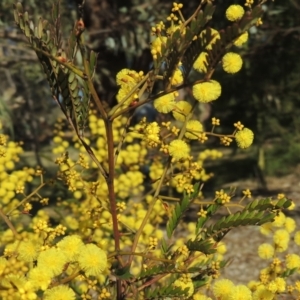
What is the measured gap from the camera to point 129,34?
7332mm

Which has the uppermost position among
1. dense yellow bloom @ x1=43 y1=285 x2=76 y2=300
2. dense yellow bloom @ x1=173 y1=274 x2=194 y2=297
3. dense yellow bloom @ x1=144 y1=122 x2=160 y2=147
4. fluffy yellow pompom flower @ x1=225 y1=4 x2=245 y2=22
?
fluffy yellow pompom flower @ x1=225 y1=4 x2=245 y2=22

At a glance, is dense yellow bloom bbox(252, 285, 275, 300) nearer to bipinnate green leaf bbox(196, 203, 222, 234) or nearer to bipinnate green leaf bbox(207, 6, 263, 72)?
bipinnate green leaf bbox(196, 203, 222, 234)

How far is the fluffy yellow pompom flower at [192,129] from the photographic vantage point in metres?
1.93

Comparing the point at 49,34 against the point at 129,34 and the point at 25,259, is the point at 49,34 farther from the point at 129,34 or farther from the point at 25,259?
the point at 129,34

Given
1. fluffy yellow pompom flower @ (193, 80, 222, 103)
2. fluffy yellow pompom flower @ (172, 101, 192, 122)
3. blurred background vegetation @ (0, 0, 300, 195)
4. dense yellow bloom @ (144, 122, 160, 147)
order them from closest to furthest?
fluffy yellow pompom flower @ (193, 80, 222, 103) → dense yellow bloom @ (144, 122, 160, 147) → fluffy yellow pompom flower @ (172, 101, 192, 122) → blurred background vegetation @ (0, 0, 300, 195)

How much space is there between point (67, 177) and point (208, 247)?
0.69 metres

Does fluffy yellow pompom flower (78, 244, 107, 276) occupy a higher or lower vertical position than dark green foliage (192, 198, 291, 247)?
higher

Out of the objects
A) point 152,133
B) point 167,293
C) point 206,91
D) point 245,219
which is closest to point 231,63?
point 206,91

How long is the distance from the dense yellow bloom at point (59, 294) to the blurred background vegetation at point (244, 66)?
4.59 meters

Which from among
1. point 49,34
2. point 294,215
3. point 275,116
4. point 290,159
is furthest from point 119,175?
point 290,159

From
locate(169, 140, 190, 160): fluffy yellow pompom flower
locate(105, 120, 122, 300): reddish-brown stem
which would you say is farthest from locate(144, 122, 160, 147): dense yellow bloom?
locate(105, 120, 122, 300): reddish-brown stem

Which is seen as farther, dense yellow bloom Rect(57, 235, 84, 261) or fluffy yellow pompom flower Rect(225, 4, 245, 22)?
fluffy yellow pompom flower Rect(225, 4, 245, 22)

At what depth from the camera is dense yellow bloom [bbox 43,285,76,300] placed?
1432 millimetres

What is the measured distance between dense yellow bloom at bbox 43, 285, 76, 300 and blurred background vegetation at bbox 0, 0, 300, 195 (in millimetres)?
4589
